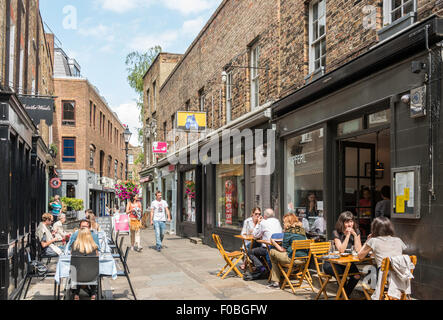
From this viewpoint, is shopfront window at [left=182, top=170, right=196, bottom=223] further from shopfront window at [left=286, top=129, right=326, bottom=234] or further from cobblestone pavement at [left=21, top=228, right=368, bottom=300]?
shopfront window at [left=286, top=129, right=326, bottom=234]

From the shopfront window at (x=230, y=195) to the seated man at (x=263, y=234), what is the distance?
154 inches

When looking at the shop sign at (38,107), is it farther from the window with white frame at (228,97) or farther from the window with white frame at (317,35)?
the window with white frame at (317,35)

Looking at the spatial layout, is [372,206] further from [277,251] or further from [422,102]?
[422,102]

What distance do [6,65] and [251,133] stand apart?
6.49 meters

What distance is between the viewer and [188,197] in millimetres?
19484

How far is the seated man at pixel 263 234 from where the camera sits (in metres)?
8.90

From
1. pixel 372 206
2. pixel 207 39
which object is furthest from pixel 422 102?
pixel 207 39

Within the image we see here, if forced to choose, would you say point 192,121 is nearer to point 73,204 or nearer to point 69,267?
point 69,267

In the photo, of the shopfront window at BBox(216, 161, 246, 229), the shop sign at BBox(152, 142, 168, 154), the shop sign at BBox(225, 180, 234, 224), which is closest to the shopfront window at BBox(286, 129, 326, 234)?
the shopfront window at BBox(216, 161, 246, 229)

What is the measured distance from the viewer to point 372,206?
918cm

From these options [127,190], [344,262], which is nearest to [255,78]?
[344,262]

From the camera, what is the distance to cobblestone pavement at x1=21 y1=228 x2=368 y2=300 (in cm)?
763

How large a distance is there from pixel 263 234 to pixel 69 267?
3.88 meters

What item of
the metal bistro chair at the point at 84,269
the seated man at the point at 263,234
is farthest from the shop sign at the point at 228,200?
the metal bistro chair at the point at 84,269
